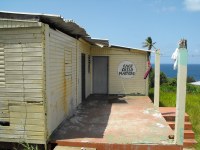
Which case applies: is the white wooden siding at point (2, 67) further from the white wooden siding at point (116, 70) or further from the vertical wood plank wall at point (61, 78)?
the white wooden siding at point (116, 70)

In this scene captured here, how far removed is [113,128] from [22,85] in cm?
273

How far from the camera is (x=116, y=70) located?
48.4ft

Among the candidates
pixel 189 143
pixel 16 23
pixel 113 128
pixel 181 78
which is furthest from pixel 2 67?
pixel 189 143

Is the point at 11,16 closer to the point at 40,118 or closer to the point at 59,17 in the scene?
the point at 59,17

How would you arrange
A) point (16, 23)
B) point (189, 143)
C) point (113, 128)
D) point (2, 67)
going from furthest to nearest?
1. point (189, 143)
2. point (113, 128)
3. point (2, 67)
4. point (16, 23)

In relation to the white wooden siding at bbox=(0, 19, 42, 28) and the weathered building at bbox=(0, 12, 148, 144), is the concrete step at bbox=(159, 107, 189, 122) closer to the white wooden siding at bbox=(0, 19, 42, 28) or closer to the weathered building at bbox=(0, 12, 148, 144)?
the weathered building at bbox=(0, 12, 148, 144)

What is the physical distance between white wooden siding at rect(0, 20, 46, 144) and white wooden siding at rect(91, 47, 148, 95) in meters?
8.94

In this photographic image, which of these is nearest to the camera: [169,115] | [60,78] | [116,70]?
[60,78]

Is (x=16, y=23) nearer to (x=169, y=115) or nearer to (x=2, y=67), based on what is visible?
(x=2, y=67)

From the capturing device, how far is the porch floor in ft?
20.2

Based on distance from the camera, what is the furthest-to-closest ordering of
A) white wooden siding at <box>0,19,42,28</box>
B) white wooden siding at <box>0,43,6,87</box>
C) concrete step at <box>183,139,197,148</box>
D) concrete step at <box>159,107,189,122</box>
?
concrete step at <box>159,107,189,122</box>, concrete step at <box>183,139,197,148</box>, white wooden siding at <box>0,43,6,87</box>, white wooden siding at <box>0,19,42,28</box>

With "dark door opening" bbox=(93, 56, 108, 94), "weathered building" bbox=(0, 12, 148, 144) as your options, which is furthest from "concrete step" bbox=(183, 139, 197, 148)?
"dark door opening" bbox=(93, 56, 108, 94)

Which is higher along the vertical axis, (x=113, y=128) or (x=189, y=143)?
(x=113, y=128)

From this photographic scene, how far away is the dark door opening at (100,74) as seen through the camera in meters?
15.0
